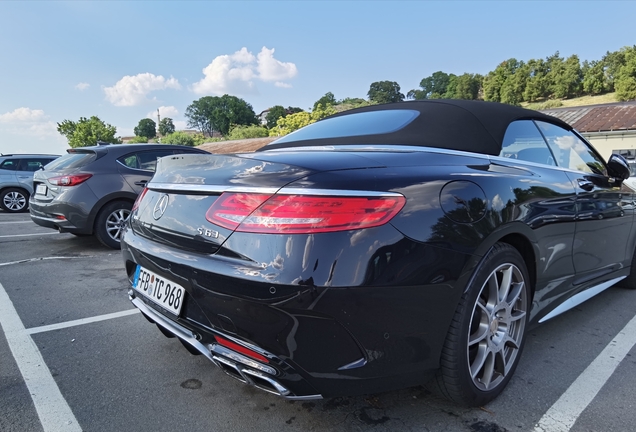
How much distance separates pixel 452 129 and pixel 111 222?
194 inches

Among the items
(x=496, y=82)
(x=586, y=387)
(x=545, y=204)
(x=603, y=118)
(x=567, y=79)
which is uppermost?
(x=496, y=82)

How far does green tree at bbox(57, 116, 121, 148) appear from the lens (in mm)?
69812

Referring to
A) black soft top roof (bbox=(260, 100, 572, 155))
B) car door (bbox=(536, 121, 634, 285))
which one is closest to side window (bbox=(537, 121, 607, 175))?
car door (bbox=(536, 121, 634, 285))

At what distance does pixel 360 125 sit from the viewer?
281 cm

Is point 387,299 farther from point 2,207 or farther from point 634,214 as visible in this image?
point 2,207

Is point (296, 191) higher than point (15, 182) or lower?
higher

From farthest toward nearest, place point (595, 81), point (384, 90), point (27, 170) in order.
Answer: point (384, 90), point (595, 81), point (27, 170)

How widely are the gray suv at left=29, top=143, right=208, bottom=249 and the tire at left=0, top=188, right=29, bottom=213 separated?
628 centimetres

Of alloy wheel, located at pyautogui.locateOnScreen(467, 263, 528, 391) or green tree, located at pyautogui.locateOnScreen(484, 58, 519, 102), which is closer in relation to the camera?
alloy wheel, located at pyautogui.locateOnScreen(467, 263, 528, 391)

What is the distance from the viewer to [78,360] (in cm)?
252

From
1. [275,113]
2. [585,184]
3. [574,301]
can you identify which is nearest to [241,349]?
[574,301]

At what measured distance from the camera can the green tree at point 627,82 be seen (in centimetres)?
5388

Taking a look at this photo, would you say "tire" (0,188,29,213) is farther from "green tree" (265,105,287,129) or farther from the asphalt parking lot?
"green tree" (265,105,287,129)

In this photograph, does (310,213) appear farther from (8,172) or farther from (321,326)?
(8,172)
